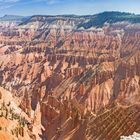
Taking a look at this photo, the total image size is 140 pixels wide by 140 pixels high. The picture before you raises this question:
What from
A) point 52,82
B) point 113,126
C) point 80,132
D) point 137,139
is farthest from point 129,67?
point 137,139

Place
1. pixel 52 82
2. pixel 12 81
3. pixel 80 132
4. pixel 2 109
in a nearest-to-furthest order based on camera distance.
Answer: pixel 80 132, pixel 2 109, pixel 52 82, pixel 12 81

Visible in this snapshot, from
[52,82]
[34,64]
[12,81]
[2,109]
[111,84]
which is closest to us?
[2,109]

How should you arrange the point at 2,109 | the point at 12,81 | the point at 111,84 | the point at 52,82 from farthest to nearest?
the point at 12,81, the point at 52,82, the point at 111,84, the point at 2,109

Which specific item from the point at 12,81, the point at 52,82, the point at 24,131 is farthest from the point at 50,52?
the point at 24,131

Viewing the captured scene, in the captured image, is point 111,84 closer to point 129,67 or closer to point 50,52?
point 129,67

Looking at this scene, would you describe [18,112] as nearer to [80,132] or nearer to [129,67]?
[80,132]

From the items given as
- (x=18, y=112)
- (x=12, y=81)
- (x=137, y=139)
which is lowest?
(x=12, y=81)

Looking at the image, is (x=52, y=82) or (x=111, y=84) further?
(x=52, y=82)

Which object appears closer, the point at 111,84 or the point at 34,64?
the point at 111,84

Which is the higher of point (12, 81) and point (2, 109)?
point (2, 109)
